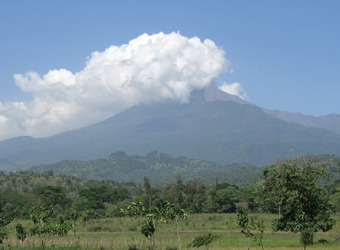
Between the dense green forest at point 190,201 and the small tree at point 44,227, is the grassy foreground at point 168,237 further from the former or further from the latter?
the dense green forest at point 190,201

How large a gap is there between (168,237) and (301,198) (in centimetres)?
2733

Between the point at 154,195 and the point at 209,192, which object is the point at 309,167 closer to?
the point at 209,192

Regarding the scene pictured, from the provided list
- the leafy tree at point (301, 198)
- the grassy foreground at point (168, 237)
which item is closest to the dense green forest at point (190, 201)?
the leafy tree at point (301, 198)

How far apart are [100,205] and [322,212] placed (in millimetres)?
86204

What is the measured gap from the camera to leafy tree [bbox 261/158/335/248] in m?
37.8

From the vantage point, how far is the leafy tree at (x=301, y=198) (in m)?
37.8

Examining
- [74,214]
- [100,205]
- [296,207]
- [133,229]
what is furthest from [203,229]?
[100,205]

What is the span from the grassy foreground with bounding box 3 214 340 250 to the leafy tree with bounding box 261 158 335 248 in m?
4.36

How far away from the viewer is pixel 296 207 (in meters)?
39.5

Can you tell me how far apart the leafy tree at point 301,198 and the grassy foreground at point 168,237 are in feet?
14.3

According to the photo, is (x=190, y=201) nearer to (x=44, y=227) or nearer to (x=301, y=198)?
(x=44, y=227)

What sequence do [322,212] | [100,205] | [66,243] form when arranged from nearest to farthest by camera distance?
[322,212] → [66,243] → [100,205]

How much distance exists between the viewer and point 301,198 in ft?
127

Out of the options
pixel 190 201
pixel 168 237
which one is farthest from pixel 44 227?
pixel 190 201
